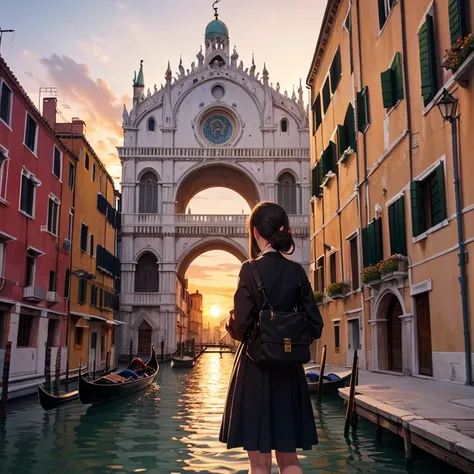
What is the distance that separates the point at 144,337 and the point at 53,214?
17.8 m

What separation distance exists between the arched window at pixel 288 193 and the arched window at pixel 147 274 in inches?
346

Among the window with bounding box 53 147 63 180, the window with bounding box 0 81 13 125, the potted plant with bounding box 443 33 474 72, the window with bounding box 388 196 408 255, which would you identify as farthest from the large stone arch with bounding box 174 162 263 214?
the potted plant with bounding box 443 33 474 72

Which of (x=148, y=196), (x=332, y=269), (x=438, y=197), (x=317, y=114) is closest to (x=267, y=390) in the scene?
(x=438, y=197)

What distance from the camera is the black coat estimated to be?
2854 mm

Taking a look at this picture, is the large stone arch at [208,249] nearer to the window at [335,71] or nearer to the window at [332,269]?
the window at [332,269]

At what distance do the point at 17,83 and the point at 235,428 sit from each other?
13551 millimetres

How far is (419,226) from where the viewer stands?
10484 mm

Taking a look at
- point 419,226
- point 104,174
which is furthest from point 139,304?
point 419,226

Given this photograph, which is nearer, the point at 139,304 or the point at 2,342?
the point at 2,342

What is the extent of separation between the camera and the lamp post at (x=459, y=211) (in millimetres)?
8430

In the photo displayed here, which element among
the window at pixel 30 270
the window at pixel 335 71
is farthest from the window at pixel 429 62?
the window at pixel 30 270

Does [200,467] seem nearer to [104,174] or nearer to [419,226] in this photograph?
[419,226]

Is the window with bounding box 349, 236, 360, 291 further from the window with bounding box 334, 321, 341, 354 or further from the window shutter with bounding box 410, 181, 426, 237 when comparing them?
the window shutter with bounding box 410, 181, 426, 237

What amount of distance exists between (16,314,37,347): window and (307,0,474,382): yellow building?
8.68 metres
